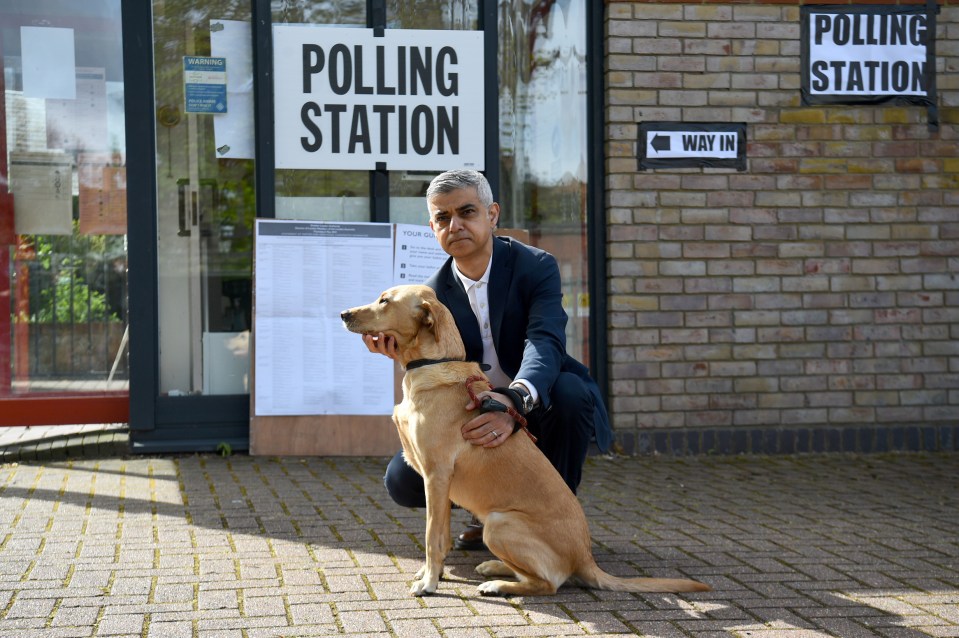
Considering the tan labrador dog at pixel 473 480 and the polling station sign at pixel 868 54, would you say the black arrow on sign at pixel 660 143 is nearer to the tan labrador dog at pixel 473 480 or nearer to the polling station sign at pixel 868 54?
the polling station sign at pixel 868 54

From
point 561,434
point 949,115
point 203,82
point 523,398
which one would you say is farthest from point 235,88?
point 949,115

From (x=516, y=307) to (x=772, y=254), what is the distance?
3959 millimetres

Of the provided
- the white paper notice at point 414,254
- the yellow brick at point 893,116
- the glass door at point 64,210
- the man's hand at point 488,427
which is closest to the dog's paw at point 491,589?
the man's hand at point 488,427

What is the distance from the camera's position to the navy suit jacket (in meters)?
4.23

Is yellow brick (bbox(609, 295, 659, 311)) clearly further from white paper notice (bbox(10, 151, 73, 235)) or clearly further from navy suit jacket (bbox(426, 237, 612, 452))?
white paper notice (bbox(10, 151, 73, 235))

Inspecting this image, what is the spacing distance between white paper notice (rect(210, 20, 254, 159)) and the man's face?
3.70 m

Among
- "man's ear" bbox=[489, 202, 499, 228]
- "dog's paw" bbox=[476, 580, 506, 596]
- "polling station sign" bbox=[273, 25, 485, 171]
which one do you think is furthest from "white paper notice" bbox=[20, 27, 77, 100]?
"dog's paw" bbox=[476, 580, 506, 596]

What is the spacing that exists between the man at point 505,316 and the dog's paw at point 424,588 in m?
0.65

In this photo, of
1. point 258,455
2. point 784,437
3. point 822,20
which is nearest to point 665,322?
point 784,437

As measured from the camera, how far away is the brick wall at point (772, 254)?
24.8 ft

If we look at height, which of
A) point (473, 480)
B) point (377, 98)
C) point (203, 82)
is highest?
point (203, 82)

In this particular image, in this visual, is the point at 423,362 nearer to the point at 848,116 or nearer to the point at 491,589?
the point at 491,589

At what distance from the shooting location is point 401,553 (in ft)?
14.8

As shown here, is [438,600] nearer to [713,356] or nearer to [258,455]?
[258,455]
